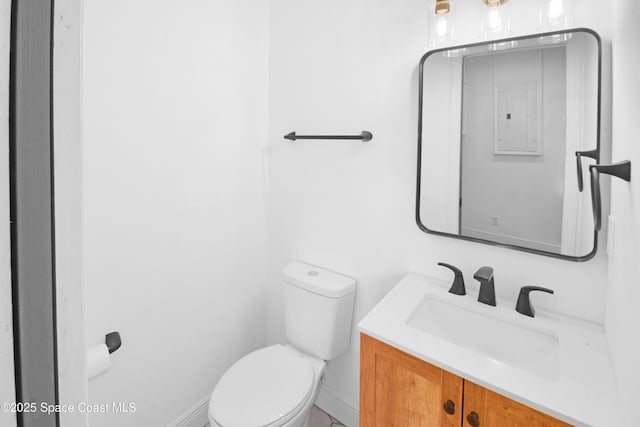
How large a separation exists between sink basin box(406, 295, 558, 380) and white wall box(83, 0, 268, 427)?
1.03m

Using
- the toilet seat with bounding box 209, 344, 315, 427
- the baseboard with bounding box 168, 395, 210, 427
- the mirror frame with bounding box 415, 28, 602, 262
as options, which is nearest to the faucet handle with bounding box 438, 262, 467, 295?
the mirror frame with bounding box 415, 28, 602, 262

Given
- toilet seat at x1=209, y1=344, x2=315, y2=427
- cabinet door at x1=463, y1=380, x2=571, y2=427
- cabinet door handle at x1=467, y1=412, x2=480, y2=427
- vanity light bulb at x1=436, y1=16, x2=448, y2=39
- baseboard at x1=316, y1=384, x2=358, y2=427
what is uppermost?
vanity light bulb at x1=436, y1=16, x2=448, y2=39

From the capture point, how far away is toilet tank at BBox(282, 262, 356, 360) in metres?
1.56

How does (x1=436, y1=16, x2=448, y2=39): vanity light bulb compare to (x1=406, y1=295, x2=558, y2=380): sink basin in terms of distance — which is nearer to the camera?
(x1=406, y1=295, x2=558, y2=380): sink basin

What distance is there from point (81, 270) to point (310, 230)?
58.3 inches

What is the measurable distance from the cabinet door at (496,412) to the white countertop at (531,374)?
23mm

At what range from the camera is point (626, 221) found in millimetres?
805

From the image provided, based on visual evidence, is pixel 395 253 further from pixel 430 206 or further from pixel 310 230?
pixel 310 230

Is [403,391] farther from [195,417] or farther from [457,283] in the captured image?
[195,417]

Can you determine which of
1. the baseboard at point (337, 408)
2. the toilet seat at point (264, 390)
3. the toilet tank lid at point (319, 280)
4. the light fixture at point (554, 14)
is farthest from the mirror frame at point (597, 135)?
the baseboard at point (337, 408)

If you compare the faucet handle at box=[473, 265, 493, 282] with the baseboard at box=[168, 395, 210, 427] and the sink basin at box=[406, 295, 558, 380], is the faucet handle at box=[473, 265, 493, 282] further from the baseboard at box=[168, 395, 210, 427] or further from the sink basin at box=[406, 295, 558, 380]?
the baseboard at box=[168, 395, 210, 427]

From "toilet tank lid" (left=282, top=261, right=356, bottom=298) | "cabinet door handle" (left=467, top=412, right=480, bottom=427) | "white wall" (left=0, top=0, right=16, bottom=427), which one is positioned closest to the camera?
"white wall" (left=0, top=0, right=16, bottom=427)

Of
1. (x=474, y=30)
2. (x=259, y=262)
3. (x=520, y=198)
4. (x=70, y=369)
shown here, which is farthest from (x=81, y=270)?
(x=259, y=262)

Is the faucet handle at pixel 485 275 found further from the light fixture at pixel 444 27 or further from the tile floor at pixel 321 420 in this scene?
the tile floor at pixel 321 420
